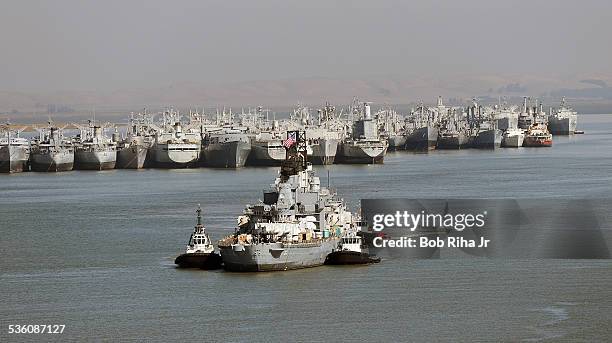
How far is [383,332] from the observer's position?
31.5 m

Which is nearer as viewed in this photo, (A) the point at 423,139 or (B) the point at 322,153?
(B) the point at 322,153

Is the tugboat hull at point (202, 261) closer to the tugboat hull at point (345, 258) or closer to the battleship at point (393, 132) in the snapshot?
the tugboat hull at point (345, 258)

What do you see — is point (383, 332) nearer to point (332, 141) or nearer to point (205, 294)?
point (205, 294)

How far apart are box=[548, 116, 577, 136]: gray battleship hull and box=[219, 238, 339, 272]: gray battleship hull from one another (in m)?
149

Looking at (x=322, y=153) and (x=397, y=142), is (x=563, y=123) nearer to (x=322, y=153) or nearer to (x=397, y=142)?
(x=397, y=142)

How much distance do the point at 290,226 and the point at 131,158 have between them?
70.4 meters

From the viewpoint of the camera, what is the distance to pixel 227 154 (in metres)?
106

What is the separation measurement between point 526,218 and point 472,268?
13894 millimetres

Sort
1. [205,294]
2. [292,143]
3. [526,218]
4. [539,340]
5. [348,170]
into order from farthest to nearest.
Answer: [348,170] → [526,218] → [292,143] → [205,294] → [539,340]

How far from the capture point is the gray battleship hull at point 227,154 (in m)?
106

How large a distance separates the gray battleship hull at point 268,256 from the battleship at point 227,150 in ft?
215

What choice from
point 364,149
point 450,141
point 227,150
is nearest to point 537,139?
point 450,141

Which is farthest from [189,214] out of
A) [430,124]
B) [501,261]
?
[430,124]

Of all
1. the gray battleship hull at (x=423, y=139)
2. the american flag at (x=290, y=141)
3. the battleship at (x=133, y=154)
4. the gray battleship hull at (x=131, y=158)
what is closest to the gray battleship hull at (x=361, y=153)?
the battleship at (x=133, y=154)
